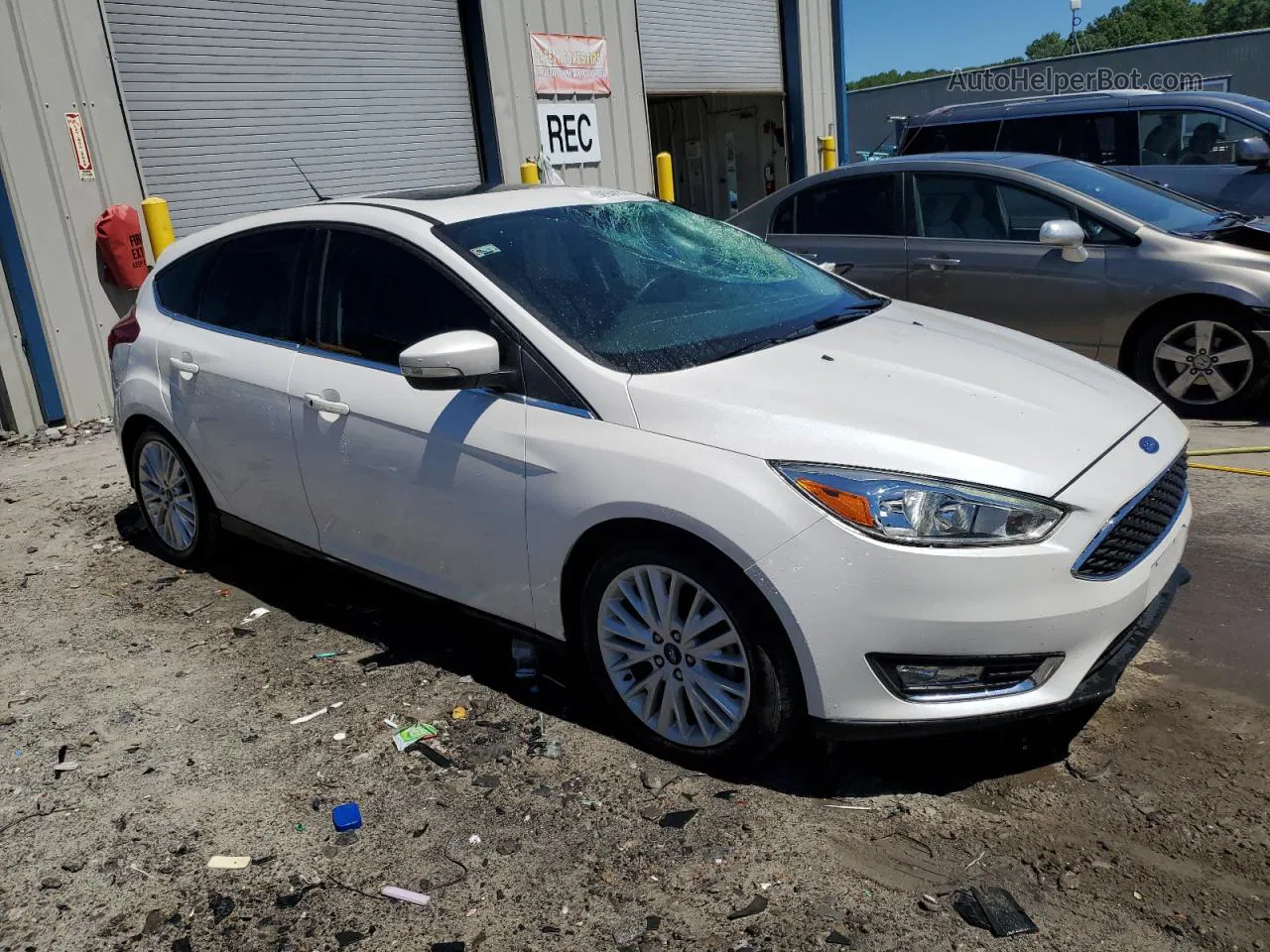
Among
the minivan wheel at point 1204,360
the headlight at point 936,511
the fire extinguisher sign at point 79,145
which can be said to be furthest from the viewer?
the fire extinguisher sign at point 79,145

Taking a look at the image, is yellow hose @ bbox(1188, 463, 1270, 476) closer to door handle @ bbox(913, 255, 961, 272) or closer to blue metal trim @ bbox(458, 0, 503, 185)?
door handle @ bbox(913, 255, 961, 272)

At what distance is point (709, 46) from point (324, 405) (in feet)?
40.8

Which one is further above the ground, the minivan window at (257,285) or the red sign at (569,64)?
the red sign at (569,64)

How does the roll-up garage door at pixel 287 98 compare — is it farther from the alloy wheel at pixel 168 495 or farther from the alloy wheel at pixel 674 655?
the alloy wheel at pixel 674 655

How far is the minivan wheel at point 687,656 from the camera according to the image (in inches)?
119

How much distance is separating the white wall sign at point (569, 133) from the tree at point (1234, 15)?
Result: 3034 inches

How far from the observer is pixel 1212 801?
9.78 feet

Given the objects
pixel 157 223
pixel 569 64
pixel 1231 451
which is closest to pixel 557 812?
pixel 1231 451

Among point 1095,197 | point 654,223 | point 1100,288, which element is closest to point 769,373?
point 654,223

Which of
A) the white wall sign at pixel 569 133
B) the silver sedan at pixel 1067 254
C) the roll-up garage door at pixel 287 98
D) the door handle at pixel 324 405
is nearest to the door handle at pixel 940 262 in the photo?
the silver sedan at pixel 1067 254

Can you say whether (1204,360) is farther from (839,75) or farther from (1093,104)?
(839,75)

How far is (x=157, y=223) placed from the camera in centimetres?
843

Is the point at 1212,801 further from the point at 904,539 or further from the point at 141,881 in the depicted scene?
the point at 141,881

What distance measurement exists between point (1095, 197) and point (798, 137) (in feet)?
35.0
